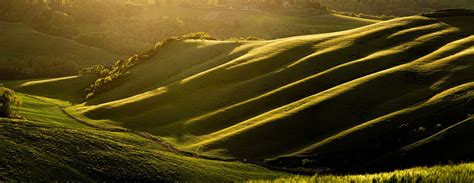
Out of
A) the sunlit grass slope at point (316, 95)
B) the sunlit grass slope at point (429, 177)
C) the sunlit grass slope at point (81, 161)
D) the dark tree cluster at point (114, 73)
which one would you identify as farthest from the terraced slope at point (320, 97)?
the sunlit grass slope at point (429, 177)

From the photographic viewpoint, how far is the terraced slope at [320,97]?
2502 inches

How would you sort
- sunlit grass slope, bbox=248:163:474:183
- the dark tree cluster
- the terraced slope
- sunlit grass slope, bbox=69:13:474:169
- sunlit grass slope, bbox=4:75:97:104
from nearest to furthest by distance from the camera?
sunlit grass slope, bbox=248:163:474:183 < the terraced slope < sunlit grass slope, bbox=69:13:474:169 < the dark tree cluster < sunlit grass slope, bbox=4:75:97:104

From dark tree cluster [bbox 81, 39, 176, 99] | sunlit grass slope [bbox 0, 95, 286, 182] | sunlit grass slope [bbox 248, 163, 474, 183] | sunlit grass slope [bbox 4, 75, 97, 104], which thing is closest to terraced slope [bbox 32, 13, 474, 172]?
dark tree cluster [bbox 81, 39, 176, 99]

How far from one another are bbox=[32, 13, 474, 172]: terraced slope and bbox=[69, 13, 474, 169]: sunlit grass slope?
0.64 ft

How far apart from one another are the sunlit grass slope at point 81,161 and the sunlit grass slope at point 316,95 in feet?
40.8

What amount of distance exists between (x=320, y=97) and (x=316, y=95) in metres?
1.75

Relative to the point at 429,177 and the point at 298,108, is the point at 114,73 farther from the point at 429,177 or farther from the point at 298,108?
the point at 429,177

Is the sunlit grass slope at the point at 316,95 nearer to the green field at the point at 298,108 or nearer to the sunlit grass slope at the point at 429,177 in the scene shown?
the green field at the point at 298,108

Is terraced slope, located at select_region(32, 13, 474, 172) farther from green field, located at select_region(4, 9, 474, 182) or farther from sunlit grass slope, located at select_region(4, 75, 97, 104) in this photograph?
sunlit grass slope, located at select_region(4, 75, 97, 104)

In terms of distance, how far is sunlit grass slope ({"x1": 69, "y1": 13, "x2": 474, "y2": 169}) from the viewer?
64938mm

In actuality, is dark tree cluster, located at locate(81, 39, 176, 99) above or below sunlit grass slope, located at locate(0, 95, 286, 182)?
below

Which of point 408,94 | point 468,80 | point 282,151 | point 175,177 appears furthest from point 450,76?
point 175,177

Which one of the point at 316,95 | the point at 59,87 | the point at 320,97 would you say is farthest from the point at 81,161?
the point at 59,87

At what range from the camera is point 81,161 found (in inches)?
1818
